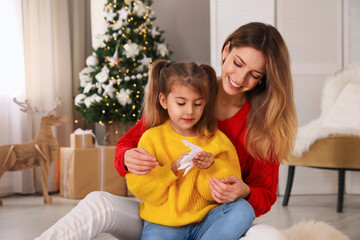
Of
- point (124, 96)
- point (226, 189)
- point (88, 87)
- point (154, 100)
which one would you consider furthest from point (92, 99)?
point (226, 189)

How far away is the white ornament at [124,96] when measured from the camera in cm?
334

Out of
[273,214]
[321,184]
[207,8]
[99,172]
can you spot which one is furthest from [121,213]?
[207,8]

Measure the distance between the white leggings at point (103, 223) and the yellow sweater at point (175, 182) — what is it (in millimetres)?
51

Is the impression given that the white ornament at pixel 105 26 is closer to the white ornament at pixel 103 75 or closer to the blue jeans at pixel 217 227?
the white ornament at pixel 103 75

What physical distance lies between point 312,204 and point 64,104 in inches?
87.3

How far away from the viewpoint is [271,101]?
1399 millimetres

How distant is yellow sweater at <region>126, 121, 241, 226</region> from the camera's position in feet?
4.08

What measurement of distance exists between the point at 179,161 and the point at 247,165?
335 mm

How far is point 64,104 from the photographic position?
3.70 metres

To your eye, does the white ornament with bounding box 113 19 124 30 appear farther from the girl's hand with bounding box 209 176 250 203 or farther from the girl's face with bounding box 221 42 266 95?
the girl's hand with bounding box 209 176 250 203

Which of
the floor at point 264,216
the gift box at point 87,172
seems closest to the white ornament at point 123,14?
the gift box at point 87,172

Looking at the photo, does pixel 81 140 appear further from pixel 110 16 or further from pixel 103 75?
pixel 110 16

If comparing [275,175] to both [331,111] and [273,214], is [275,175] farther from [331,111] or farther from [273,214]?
[331,111]

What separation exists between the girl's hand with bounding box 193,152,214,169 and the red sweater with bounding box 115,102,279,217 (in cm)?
19
